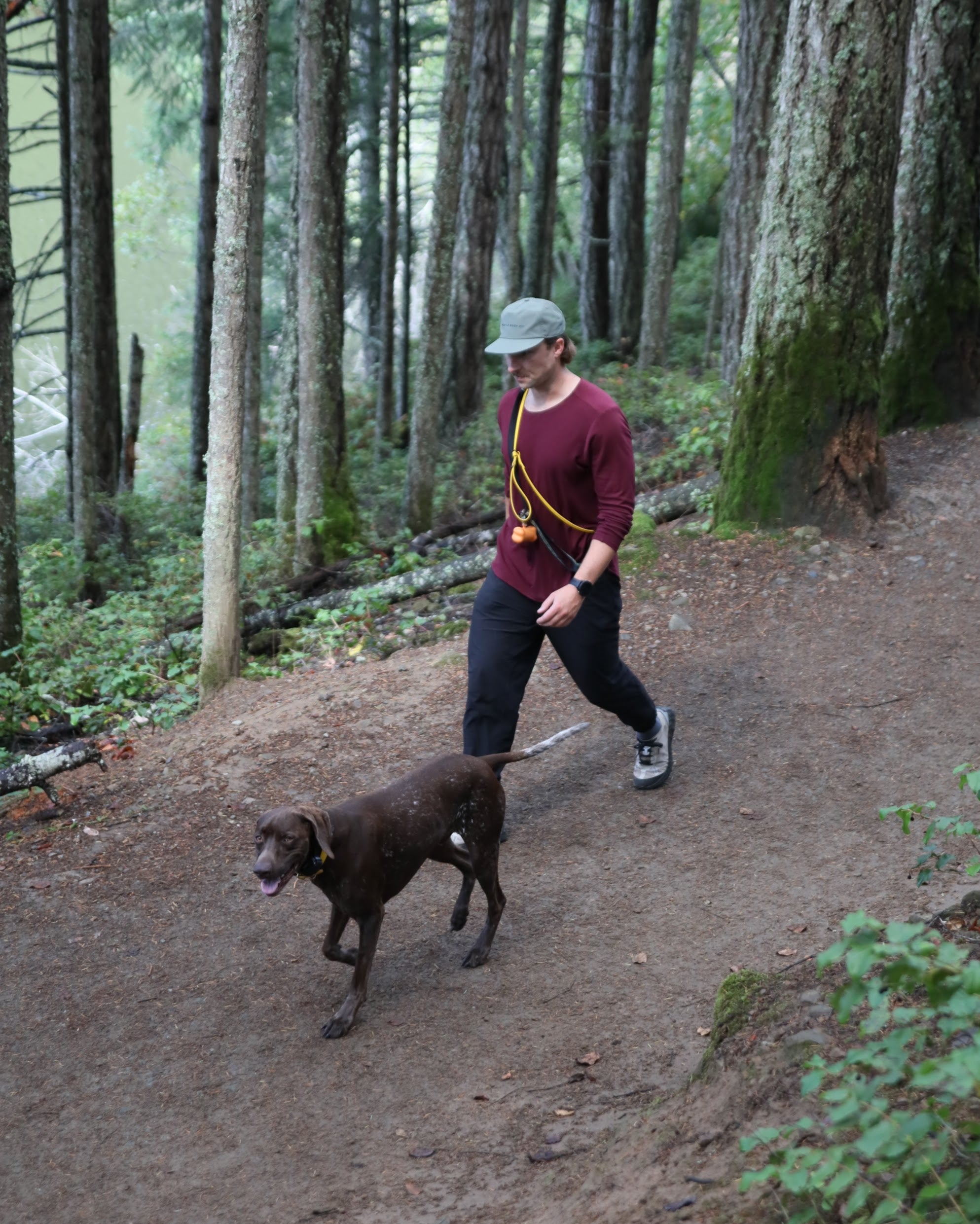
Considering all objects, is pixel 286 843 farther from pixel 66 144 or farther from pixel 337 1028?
pixel 66 144

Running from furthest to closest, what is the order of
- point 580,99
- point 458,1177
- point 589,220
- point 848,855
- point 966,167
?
point 580,99 → point 589,220 → point 966,167 → point 848,855 → point 458,1177

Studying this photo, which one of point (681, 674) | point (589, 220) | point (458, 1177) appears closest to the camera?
point (458, 1177)

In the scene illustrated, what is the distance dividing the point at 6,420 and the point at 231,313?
2241 millimetres

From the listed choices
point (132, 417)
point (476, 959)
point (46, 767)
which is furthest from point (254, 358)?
point (476, 959)

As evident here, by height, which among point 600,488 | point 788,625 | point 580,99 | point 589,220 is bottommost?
point 788,625

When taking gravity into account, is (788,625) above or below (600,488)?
below

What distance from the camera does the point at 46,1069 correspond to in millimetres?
4340

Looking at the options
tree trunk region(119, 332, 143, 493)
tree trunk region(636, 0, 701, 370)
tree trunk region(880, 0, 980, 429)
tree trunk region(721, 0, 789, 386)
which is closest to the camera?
tree trunk region(880, 0, 980, 429)

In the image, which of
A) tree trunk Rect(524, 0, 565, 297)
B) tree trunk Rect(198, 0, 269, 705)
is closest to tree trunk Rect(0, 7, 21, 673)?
tree trunk Rect(198, 0, 269, 705)

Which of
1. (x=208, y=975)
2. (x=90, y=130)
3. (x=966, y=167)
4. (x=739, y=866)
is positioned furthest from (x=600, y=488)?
(x=90, y=130)

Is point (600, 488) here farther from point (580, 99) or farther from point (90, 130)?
point (580, 99)

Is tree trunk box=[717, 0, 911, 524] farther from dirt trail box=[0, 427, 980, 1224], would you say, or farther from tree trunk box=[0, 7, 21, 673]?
tree trunk box=[0, 7, 21, 673]

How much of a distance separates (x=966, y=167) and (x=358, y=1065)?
405 inches

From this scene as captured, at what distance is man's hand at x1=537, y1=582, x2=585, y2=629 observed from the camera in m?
4.97
